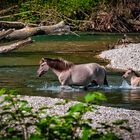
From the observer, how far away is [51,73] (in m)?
22.0


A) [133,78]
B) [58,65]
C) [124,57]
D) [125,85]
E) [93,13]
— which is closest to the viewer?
[58,65]

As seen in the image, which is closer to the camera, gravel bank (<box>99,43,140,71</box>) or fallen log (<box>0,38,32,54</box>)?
fallen log (<box>0,38,32,54</box>)

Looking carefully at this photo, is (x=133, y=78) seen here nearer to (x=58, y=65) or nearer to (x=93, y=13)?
(x=58, y=65)

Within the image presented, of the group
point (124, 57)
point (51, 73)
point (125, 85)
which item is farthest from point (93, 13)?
point (125, 85)

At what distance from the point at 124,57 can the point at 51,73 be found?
5049 millimetres

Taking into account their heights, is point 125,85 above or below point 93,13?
above

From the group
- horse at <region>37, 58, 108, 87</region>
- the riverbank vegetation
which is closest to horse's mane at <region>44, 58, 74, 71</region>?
horse at <region>37, 58, 108, 87</region>

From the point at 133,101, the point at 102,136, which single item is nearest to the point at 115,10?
the point at 133,101

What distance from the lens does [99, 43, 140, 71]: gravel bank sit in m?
23.9

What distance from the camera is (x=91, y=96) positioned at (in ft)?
20.1

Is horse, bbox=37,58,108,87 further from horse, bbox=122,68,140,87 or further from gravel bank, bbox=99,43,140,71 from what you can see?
gravel bank, bbox=99,43,140,71

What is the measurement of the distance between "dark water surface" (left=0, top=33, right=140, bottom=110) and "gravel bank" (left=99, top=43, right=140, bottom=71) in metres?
0.58

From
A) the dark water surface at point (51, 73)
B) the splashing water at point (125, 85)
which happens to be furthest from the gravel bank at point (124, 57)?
the splashing water at point (125, 85)

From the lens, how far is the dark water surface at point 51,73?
16.6 metres
